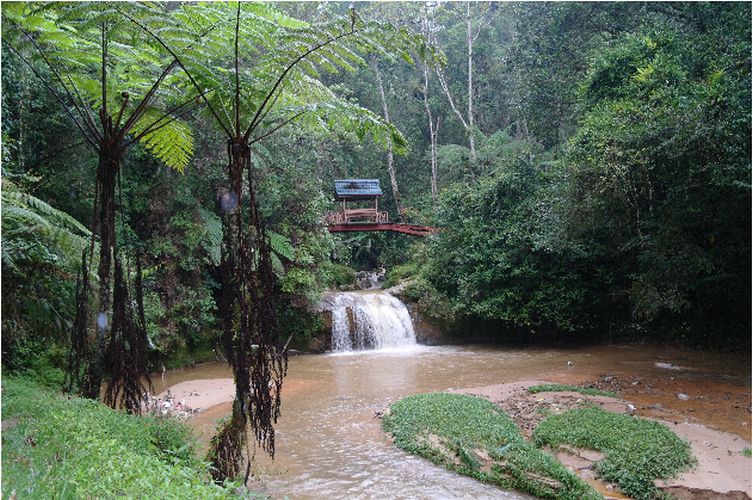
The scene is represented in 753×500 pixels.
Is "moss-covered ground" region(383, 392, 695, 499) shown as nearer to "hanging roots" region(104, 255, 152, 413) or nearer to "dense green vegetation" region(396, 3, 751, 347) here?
"hanging roots" region(104, 255, 152, 413)

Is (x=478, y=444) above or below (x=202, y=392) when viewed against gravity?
above

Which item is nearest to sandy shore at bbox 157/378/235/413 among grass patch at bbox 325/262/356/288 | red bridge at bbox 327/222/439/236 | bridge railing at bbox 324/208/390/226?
grass patch at bbox 325/262/356/288

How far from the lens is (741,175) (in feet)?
26.7

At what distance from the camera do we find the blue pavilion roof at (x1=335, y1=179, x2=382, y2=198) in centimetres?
2097

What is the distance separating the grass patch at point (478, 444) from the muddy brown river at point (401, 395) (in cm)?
18

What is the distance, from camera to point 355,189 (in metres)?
21.2

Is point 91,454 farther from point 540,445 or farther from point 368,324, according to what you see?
point 368,324

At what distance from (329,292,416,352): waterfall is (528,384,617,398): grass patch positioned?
6.31m

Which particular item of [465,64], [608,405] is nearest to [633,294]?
[608,405]

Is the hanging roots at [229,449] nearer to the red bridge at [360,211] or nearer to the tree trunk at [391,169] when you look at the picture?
the red bridge at [360,211]

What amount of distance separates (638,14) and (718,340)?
8.83 meters

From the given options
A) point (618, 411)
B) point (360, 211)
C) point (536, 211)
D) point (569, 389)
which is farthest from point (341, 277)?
point (618, 411)

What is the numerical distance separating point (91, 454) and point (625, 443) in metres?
5.35

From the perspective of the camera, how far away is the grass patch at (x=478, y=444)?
5.39m
